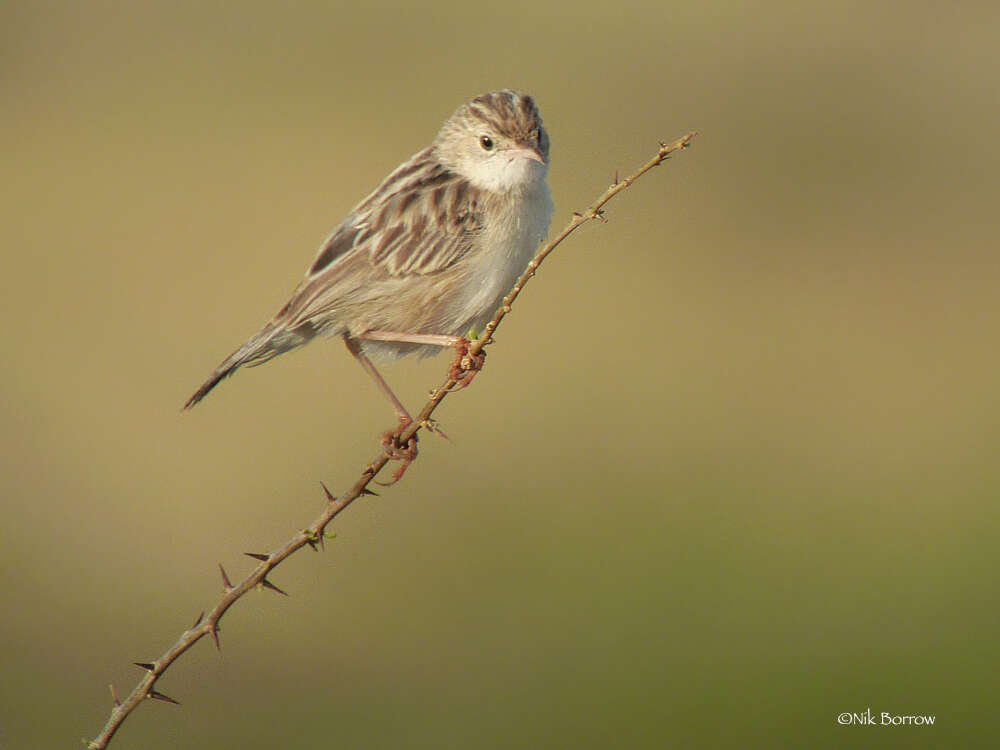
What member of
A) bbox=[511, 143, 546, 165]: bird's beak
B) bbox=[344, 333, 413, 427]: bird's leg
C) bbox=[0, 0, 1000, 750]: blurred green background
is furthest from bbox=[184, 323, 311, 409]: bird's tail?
bbox=[0, 0, 1000, 750]: blurred green background

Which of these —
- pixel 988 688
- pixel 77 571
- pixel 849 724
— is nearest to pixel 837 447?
pixel 988 688

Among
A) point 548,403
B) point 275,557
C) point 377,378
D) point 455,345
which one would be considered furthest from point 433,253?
point 548,403

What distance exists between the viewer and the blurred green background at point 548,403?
8.97m

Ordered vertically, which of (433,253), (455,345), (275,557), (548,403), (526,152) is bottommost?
(275,557)

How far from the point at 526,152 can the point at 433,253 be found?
0.55 m

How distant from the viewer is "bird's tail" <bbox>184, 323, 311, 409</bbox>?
508cm

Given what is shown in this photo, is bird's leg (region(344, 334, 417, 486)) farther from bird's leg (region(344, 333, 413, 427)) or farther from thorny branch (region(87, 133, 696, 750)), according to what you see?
thorny branch (region(87, 133, 696, 750))

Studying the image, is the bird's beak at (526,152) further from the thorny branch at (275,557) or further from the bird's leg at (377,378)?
the thorny branch at (275,557)

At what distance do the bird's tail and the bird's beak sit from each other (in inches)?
44.5

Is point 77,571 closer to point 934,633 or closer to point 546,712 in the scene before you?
point 546,712

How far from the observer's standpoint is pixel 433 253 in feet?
17.4

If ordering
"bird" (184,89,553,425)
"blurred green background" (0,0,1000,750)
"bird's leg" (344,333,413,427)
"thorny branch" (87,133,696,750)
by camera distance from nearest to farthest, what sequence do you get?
1. "thorny branch" (87,133,696,750)
2. "bird" (184,89,553,425)
3. "bird's leg" (344,333,413,427)
4. "blurred green background" (0,0,1000,750)

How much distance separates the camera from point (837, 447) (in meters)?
12.1

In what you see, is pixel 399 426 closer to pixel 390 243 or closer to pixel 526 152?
pixel 390 243
